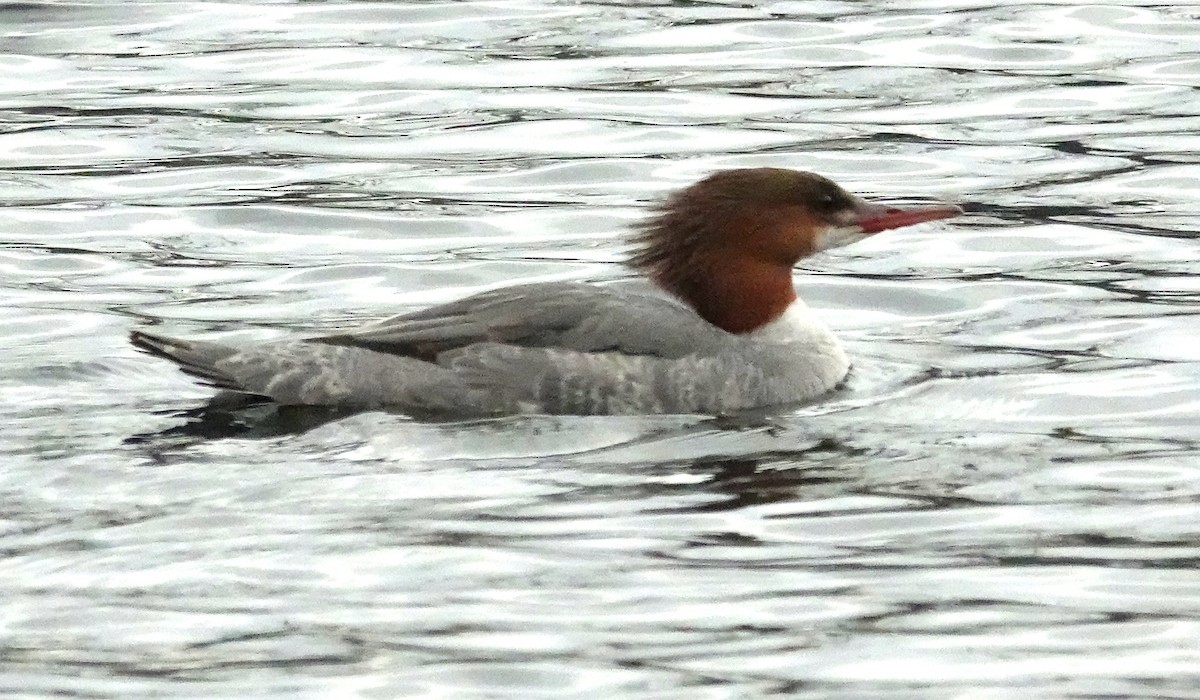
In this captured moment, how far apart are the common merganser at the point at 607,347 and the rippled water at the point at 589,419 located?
184 mm

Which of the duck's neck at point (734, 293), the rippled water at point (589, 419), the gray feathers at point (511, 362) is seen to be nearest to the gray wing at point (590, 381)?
the gray feathers at point (511, 362)

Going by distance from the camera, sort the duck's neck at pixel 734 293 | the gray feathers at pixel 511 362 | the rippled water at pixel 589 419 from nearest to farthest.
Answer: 1. the rippled water at pixel 589 419
2. the gray feathers at pixel 511 362
3. the duck's neck at pixel 734 293

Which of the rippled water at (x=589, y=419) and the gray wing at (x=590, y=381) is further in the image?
the gray wing at (x=590, y=381)

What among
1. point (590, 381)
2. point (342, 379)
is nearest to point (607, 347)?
point (590, 381)

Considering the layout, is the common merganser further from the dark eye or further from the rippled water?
the rippled water

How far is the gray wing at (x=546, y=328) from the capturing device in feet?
Answer: 30.9

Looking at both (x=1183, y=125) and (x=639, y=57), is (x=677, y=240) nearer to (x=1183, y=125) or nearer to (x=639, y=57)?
(x=1183, y=125)

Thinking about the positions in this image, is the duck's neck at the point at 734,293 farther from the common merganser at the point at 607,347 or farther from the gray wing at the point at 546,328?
the gray wing at the point at 546,328

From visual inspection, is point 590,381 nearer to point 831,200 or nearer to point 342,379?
point 342,379

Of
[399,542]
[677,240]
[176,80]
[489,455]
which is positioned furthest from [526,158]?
[399,542]

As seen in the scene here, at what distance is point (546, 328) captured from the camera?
9.44m

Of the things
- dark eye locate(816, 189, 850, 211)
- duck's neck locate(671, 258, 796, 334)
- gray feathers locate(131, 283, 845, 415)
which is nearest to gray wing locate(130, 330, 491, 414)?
gray feathers locate(131, 283, 845, 415)

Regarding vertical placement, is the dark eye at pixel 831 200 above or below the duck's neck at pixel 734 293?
above

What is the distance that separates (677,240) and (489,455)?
5.21 feet
